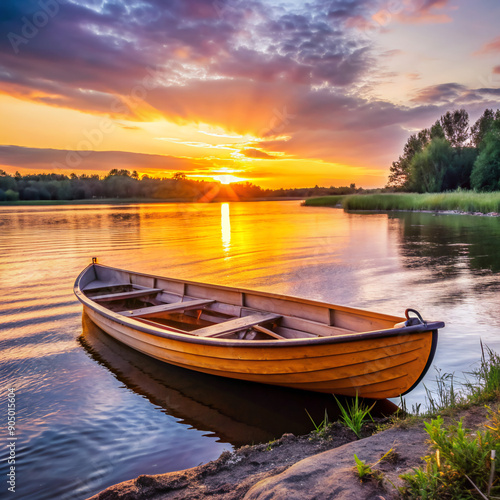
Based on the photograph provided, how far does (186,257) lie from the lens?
16.2 m

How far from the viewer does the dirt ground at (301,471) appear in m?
2.43

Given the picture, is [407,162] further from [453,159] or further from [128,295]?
[128,295]

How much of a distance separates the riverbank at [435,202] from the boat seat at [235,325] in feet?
103

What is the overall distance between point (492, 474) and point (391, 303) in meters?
6.80

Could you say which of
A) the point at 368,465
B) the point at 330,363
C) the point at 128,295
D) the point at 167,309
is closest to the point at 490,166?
the point at 128,295

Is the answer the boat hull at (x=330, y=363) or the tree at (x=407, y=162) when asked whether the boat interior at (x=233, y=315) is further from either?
the tree at (x=407, y=162)

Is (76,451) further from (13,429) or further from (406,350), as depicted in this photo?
(406,350)

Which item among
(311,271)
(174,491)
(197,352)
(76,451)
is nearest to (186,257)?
(311,271)

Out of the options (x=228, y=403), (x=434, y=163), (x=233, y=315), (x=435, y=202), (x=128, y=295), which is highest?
(x=434, y=163)

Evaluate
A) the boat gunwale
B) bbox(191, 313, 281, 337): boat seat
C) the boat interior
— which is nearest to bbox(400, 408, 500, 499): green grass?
the boat gunwale

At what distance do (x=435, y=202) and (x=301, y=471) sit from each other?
39.9 metres

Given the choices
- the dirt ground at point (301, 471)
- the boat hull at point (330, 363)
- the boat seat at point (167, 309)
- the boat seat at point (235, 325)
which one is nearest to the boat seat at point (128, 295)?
the boat seat at point (167, 309)

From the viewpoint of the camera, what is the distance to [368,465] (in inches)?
100

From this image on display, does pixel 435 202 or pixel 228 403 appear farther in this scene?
pixel 435 202
